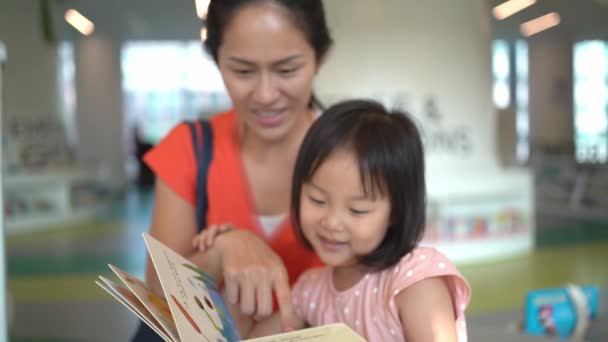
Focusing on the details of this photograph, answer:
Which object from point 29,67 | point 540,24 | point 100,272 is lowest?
point 100,272

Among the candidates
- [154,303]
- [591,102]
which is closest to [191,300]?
[154,303]

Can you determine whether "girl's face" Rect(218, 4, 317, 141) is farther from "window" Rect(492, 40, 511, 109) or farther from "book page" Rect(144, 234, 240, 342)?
"window" Rect(492, 40, 511, 109)

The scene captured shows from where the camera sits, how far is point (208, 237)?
84 centimetres

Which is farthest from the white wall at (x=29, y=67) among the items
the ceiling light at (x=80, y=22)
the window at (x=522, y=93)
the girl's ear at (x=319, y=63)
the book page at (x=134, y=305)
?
the book page at (x=134, y=305)

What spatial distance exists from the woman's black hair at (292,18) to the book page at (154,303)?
362 mm

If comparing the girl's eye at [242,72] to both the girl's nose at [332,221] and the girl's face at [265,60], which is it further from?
the girl's nose at [332,221]

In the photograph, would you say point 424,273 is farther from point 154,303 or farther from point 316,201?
point 154,303

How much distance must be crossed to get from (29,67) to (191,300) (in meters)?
2.69

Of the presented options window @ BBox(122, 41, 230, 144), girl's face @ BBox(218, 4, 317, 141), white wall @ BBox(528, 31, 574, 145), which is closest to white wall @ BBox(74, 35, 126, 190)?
window @ BBox(122, 41, 230, 144)

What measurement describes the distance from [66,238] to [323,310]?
136 inches

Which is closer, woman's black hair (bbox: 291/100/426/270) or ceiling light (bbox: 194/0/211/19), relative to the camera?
woman's black hair (bbox: 291/100/426/270)

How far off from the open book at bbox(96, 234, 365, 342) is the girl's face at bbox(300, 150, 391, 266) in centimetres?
14

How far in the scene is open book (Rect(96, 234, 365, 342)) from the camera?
0.55 m

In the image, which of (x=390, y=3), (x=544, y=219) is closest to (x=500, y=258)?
(x=544, y=219)
